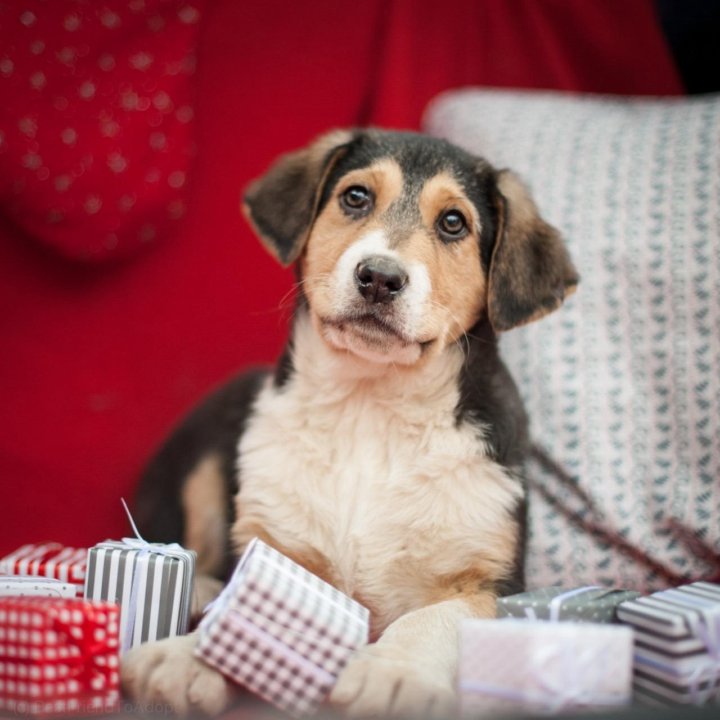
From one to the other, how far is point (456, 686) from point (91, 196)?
190 centimetres

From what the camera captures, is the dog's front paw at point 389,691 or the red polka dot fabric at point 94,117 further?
the red polka dot fabric at point 94,117

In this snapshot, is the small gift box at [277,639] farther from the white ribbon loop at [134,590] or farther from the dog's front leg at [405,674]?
the white ribbon loop at [134,590]

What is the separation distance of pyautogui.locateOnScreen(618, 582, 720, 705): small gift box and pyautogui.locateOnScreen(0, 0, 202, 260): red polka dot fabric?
2.04 meters

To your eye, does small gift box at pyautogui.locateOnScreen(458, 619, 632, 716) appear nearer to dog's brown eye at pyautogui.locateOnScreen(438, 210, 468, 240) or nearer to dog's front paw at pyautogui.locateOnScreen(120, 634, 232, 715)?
dog's front paw at pyautogui.locateOnScreen(120, 634, 232, 715)

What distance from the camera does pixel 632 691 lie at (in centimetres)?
165

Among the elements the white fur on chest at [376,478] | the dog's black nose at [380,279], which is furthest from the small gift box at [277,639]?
the dog's black nose at [380,279]

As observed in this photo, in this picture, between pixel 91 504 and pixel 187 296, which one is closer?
pixel 91 504

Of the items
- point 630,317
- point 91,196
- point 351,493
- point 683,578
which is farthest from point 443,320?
point 91,196

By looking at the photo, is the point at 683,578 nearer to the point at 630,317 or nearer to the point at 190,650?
the point at 630,317

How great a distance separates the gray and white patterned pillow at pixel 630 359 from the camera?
8.31 feet

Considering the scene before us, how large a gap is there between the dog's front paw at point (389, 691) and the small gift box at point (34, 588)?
64 centimetres

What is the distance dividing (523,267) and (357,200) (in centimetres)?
49

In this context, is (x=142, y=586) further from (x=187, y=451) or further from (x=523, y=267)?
(x=523, y=267)

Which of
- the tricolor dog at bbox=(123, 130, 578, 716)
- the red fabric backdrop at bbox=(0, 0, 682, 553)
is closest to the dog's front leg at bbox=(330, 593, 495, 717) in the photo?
the tricolor dog at bbox=(123, 130, 578, 716)
